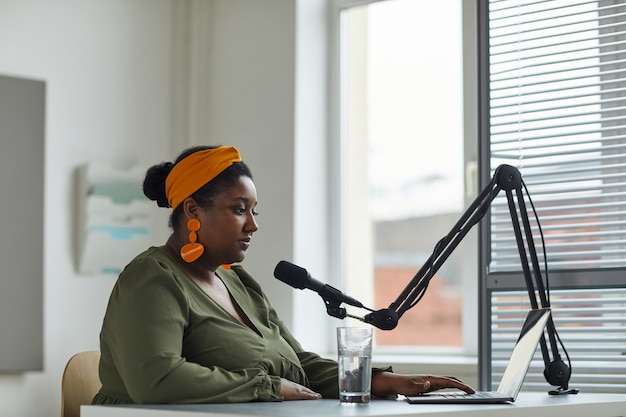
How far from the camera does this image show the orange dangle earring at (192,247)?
7.56 ft

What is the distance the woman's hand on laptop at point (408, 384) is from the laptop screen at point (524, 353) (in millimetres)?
115

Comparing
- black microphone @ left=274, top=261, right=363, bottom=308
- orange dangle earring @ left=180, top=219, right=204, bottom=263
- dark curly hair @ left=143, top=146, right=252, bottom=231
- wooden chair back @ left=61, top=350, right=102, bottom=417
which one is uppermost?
dark curly hair @ left=143, top=146, right=252, bottom=231

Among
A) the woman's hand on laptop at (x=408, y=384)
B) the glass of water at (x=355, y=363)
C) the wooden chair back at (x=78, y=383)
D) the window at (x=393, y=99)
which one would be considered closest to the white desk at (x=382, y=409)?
the glass of water at (x=355, y=363)

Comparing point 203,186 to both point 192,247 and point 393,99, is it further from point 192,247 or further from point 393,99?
point 393,99

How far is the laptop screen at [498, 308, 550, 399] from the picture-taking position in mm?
2062

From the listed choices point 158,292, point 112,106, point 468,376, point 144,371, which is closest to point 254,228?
point 158,292

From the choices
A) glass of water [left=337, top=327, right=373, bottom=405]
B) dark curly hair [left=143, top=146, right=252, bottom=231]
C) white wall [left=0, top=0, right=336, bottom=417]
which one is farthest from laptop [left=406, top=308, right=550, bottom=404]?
white wall [left=0, top=0, right=336, bottom=417]

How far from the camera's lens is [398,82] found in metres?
4.35

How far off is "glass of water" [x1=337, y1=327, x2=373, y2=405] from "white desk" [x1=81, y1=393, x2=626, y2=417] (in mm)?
33

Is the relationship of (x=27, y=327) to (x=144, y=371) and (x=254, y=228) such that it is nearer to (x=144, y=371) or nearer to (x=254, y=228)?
(x=254, y=228)

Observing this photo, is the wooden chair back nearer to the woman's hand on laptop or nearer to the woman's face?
the woman's face

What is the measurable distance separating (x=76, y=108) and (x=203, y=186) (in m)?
1.41

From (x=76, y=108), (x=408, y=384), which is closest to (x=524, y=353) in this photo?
(x=408, y=384)

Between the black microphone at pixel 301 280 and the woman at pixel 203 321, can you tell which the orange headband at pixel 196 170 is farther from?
the black microphone at pixel 301 280
